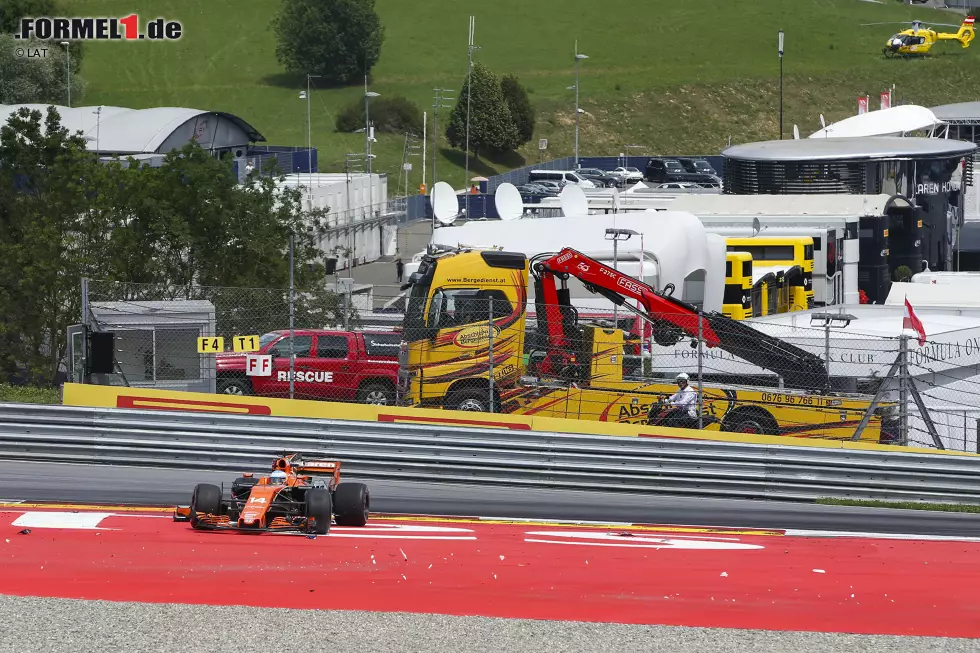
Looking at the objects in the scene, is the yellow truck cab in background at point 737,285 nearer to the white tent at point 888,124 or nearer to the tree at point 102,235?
the tree at point 102,235

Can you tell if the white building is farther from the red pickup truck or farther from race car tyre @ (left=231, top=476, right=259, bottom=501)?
race car tyre @ (left=231, top=476, right=259, bottom=501)

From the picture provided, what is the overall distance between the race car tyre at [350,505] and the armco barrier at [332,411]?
279 centimetres

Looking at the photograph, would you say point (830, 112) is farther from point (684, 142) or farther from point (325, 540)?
point (325, 540)

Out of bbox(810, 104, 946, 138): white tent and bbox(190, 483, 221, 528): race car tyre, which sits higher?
bbox(810, 104, 946, 138): white tent

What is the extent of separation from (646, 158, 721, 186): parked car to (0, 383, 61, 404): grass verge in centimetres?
5242

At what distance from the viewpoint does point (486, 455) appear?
14789mm

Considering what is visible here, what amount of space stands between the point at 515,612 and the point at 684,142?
84823 millimetres

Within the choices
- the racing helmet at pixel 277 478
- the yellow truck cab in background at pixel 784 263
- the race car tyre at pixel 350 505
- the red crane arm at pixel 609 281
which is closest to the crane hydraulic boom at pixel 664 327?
the red crane arm at pixel 609 281

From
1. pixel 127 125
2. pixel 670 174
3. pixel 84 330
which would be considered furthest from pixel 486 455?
pixel 670 174

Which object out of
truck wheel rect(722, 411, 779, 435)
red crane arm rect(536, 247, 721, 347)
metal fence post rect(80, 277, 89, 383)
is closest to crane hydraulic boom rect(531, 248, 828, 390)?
red crane arm rect(536, 247, 721, 347)

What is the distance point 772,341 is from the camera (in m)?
17.1

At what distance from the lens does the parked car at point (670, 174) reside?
68750mm

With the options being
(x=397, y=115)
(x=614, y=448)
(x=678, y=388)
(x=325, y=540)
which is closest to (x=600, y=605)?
(x=325, y=540)

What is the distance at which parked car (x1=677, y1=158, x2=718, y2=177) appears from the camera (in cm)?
7142
